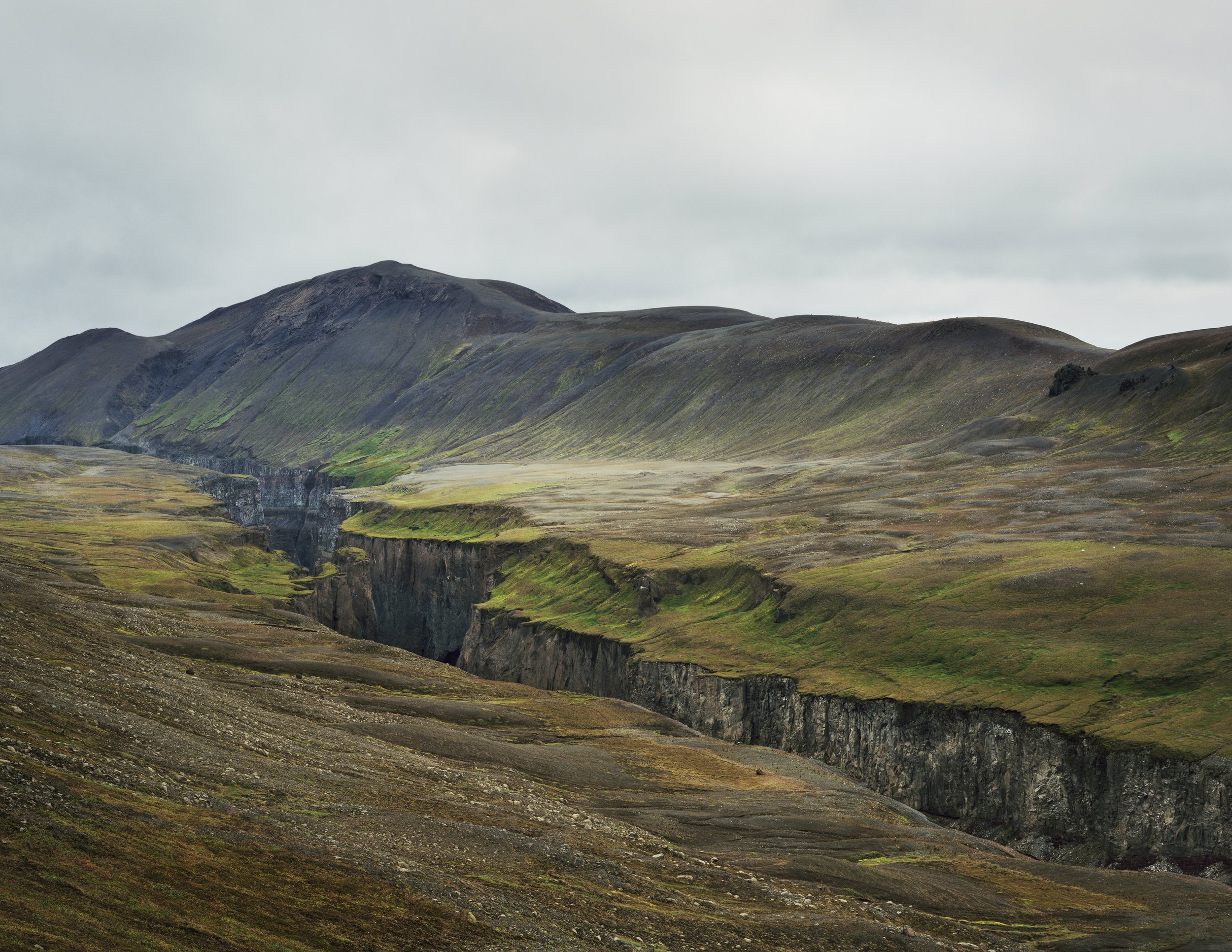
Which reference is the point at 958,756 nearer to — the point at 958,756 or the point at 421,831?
the point at 958,756

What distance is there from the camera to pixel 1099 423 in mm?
161000

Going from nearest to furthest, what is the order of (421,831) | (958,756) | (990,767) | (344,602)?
(421,831)
(990,767)
(958,756)
(344,602)

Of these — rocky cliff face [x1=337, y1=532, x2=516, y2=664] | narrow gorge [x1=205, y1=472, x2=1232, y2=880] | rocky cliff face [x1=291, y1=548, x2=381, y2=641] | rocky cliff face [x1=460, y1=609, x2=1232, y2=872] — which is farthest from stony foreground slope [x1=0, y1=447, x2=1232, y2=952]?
rocky cliff face [x1=337, y1=532, x2=516, y2=664]

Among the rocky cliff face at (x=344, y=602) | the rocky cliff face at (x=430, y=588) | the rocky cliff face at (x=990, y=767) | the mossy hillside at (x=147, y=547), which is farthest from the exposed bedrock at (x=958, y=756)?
the rocky cliff face at (x=430, y=588)

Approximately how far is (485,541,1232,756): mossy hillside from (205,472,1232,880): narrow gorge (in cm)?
112

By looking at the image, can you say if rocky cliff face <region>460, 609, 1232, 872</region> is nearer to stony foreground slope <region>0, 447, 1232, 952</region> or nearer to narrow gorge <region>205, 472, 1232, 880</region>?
narrow gorge <region>205, 472, 1232, 880</region>

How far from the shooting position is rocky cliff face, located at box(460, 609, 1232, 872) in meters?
51.9

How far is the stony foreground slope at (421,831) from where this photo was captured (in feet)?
74.2

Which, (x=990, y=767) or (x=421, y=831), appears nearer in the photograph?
(x=421, y=831)

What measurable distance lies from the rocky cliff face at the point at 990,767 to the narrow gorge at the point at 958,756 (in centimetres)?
6

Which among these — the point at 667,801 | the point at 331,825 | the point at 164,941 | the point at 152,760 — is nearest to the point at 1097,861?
the point at 667,801

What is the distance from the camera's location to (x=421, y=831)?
32219 mm

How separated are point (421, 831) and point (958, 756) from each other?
39.2 meters

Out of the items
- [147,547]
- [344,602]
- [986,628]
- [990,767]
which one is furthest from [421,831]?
[147,547]
